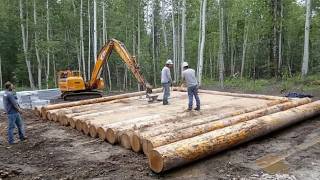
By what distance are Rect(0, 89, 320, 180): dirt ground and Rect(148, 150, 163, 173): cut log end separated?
0.14m

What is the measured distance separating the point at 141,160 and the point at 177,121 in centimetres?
273

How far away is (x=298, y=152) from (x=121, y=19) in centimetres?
3033

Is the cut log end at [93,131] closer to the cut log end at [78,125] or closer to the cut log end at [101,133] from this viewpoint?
the cut log end at [101,133]

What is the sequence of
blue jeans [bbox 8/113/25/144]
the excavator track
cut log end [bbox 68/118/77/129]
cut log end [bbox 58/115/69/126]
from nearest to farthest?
blue jeans [bbox 8/113/25/144] → cut log end [bbox 68/118/77/129] → cut log end [bbox 58/115/69/126] → the excavator track

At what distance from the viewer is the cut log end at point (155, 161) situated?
7.37 m

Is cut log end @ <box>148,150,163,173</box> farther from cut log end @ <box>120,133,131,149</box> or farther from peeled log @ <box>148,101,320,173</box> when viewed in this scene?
cut log end @ <box>120,133,131,149</box>

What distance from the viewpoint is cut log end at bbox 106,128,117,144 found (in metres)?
9.76

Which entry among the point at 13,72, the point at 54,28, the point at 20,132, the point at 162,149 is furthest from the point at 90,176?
the point at 13,72

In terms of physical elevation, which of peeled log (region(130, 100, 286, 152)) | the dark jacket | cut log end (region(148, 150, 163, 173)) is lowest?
cut log end (region(148, 150, 163, 173))

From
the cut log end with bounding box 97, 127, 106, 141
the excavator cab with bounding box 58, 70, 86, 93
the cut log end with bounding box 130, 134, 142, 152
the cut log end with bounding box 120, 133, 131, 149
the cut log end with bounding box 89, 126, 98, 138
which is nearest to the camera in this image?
the cut log end with bounding box 130, 134, 142, 152

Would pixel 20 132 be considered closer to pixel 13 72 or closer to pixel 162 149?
pixel 162 149

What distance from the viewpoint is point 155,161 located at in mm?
7484

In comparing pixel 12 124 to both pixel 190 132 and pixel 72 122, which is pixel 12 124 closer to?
pixel 72 122

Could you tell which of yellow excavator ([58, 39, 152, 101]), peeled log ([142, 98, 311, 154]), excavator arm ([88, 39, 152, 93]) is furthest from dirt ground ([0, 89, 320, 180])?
yellow excavator ([58, 39, 152, 101])
